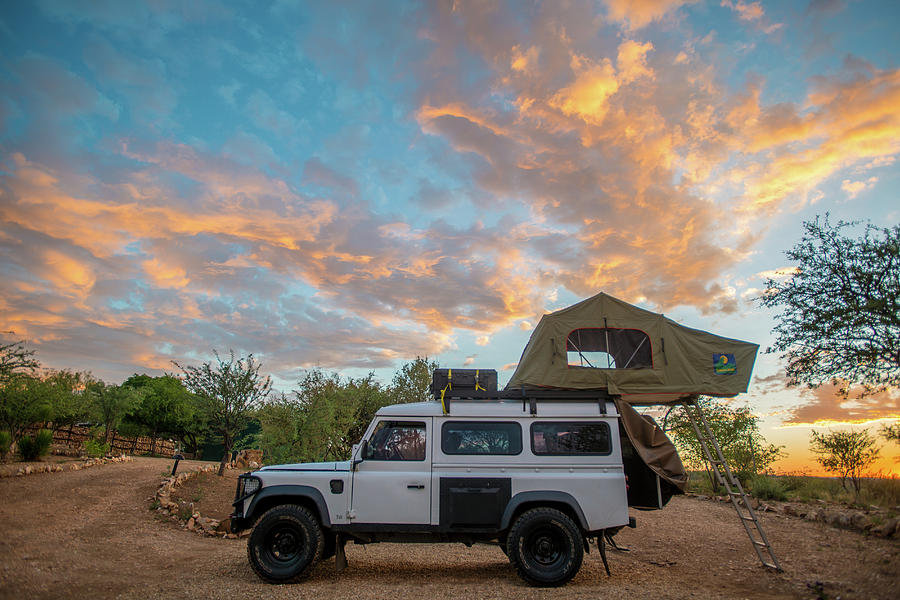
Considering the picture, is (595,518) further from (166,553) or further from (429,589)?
(166,553)

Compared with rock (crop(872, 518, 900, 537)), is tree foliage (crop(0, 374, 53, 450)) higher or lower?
higher

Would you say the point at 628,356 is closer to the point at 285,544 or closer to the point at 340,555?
the point at 340,555

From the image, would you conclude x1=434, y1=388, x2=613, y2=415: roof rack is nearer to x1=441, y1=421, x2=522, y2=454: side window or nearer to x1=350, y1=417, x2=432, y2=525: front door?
x1=441, y1=421, x2=522, y2=454: side window

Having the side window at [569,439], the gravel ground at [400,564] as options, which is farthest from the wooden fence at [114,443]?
the side window at [569,439]

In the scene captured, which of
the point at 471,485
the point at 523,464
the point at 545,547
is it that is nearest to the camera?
the point at 545,547

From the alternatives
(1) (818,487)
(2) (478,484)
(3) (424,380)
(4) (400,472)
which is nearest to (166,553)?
(4) (400,472)

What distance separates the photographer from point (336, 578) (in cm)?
750

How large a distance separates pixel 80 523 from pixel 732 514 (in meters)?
18.9

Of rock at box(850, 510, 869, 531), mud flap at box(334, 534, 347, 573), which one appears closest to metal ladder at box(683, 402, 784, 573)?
rock at box(850, 510, 869, 531)

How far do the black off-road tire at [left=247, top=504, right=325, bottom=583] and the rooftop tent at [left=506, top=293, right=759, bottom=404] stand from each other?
3840 mm

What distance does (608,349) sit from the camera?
8.30 metres

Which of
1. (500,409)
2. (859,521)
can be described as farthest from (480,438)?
(859,521)

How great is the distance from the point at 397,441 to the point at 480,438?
1.30 metres

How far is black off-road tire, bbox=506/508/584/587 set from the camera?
6977 mm
